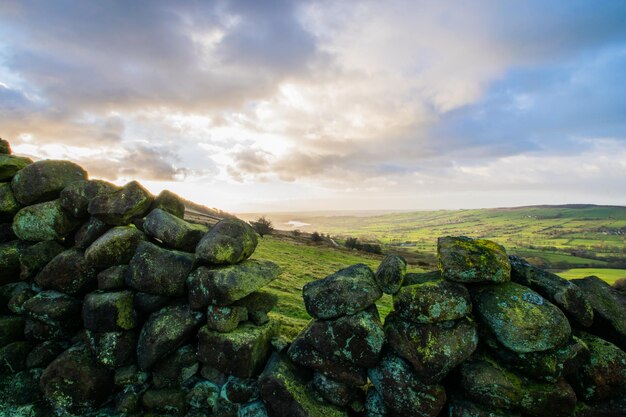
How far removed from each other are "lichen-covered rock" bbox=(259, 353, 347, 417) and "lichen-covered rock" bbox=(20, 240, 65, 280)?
25.0 ft

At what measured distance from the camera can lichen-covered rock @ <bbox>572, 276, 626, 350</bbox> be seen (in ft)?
21.9

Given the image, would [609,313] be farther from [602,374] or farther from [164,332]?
[164,332]

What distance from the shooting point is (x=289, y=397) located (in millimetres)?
6777

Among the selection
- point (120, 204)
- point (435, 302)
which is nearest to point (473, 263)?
point (435, 302)

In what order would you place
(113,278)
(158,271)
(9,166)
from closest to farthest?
(158,271) → (113,278) → (9,166)

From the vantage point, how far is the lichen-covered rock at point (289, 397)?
265 inches

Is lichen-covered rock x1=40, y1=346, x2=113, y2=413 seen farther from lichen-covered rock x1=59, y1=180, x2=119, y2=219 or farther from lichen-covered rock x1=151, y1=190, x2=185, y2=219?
lichen-covered rock x1=151, y1=190, x2=185, y2=219

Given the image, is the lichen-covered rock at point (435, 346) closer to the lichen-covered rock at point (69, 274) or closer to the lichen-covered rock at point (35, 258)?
the lichen-covered rock at point (69, 274)

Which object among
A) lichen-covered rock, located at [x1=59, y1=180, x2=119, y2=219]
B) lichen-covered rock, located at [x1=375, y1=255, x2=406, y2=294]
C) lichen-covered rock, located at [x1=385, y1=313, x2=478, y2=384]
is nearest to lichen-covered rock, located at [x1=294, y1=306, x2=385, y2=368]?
lichen-covered rock, located at [x1=385, y1=313, x2=478, y2=384]

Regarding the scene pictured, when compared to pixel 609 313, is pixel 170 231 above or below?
above

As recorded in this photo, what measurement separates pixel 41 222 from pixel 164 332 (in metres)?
5.52

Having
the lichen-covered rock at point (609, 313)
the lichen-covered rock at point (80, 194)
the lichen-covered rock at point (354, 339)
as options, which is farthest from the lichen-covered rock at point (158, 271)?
the lichen-covered rock at point (609, 313)

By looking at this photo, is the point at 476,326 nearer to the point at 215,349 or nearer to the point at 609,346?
the point at 609,346

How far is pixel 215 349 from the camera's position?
745 centimetres
